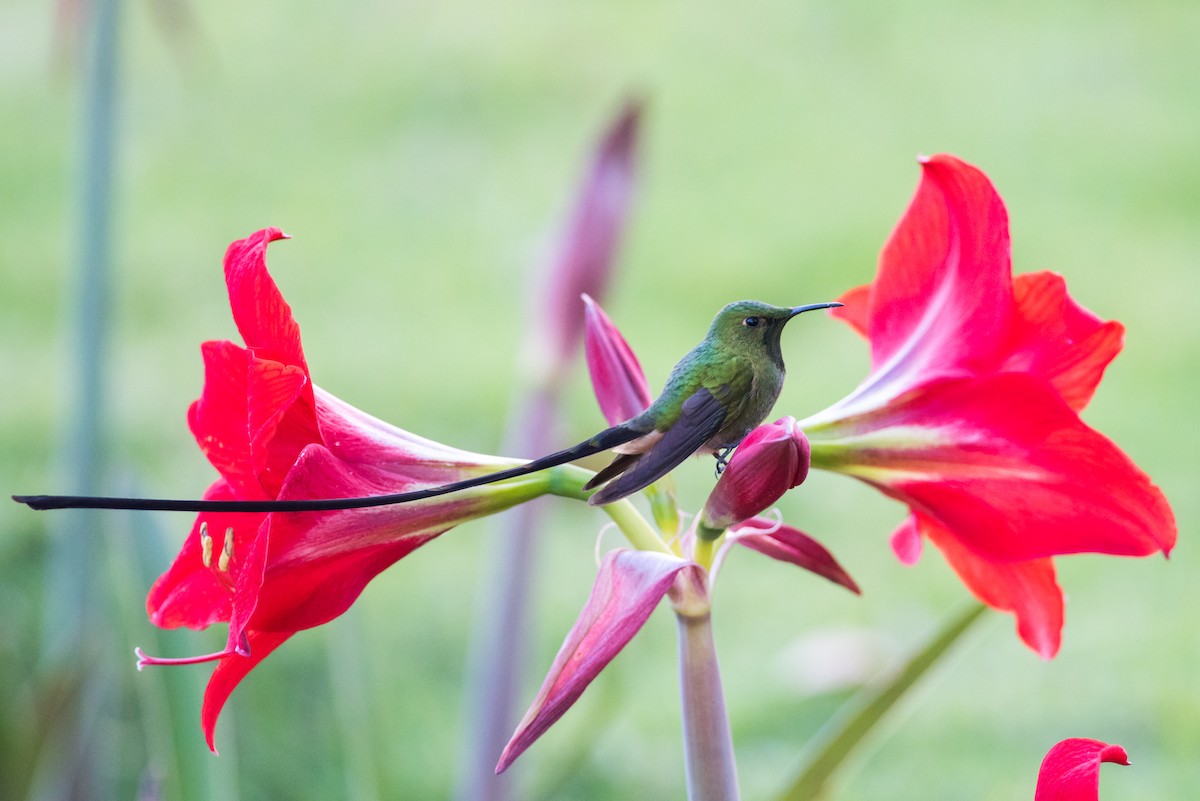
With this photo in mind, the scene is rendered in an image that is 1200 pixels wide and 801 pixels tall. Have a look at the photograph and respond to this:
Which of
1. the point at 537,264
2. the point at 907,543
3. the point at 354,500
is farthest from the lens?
the point at 537,264

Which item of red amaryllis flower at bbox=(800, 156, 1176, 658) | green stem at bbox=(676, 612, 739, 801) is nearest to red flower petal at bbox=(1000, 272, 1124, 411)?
red amaryllis flower at bbox=(800, 156, 1176, 658)

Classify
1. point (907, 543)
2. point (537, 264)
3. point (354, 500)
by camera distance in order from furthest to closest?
point (537, 264) → point (907, 543) → point (354, 500)

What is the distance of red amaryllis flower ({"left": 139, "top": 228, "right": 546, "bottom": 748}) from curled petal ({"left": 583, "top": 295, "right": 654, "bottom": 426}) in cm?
3

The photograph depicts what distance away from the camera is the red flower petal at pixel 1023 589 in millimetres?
346

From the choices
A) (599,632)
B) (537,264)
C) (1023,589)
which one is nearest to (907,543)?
(1023,589)

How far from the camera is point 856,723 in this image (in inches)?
15.8

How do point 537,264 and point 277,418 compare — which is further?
point 537,264

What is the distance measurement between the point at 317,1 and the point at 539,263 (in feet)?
6.59

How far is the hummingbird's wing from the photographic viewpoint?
269mm

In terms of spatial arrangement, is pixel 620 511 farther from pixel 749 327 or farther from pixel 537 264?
pixel 537 264

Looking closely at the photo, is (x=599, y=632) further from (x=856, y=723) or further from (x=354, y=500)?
(x=856, y=723)

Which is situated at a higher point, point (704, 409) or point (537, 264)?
point (537, 264)

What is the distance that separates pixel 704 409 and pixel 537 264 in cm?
46

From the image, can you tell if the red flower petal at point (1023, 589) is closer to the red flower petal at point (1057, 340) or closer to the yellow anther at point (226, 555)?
the red flower petal at point (1057, 340)
